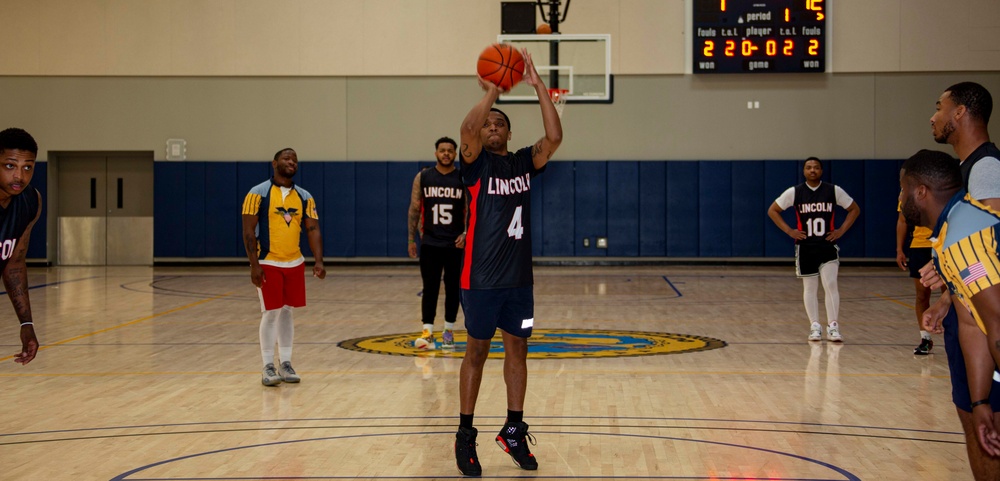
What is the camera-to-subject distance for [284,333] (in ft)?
25.7

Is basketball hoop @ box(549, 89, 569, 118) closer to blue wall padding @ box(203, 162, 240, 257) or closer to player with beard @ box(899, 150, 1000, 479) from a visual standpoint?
blue wall padding @ box(203, 162, 240, 257)

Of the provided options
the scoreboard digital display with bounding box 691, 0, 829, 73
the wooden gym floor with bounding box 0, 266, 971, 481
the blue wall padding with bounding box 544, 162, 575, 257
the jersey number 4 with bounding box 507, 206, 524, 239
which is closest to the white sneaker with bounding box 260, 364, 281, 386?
the wooden gym floor with bounding box 0, 266, 971, 481

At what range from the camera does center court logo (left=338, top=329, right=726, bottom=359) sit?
9101mm

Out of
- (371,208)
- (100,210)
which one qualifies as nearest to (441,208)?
(371,208)

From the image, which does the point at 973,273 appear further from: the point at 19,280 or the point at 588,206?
the point at 588,206

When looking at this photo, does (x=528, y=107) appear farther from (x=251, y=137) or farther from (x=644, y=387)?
(x=644, y=387)

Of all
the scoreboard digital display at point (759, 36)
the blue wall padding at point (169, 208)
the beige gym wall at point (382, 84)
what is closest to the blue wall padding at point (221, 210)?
the beige gym wall at point (382, 84)

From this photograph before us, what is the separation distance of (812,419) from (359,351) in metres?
4.49

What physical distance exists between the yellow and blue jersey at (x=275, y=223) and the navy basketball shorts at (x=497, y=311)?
280 cm

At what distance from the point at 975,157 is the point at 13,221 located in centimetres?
422

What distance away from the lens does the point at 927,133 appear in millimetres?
21250

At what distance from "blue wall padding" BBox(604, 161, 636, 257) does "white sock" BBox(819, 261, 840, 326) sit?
38.4ft

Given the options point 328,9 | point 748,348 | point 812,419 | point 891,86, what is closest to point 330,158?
point 328,9

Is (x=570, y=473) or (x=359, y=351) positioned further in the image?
(x=359, y=351)
